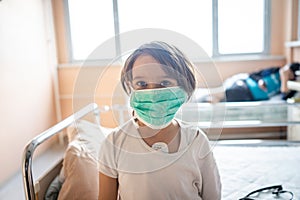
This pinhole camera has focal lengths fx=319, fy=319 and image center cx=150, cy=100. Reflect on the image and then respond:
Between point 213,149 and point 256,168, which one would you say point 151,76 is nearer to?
point 213,149

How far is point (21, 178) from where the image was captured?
2.15m

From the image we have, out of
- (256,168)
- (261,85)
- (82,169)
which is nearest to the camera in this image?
(82,169)

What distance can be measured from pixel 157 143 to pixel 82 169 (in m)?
0.64

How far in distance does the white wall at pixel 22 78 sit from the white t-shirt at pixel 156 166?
1532 millimetres

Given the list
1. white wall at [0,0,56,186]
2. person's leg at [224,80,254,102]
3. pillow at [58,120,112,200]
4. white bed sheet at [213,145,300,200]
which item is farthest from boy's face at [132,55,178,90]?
person's leg at [224,80,254,102]

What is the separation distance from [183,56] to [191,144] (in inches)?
9.3

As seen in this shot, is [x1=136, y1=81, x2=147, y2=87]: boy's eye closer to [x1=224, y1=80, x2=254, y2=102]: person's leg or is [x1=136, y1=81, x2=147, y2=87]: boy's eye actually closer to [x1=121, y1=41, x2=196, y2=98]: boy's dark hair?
[x1=121, y1=41, x2=196, y2=98]: boy's dark hair

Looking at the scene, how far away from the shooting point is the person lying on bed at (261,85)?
286 cm

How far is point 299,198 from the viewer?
1337 millimetres

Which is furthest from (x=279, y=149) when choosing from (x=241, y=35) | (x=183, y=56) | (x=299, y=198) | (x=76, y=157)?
(x=241, y=35)

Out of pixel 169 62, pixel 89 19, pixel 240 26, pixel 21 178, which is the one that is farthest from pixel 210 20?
pixel 169 62

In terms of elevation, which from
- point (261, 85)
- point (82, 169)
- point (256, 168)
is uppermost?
point (261, 85)

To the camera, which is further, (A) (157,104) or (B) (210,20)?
(B) (210,20)

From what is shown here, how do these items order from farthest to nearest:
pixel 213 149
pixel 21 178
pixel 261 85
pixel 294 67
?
pixel 261 85 < pixel 294 67 < pixel 21 178 < pixel 213 149
